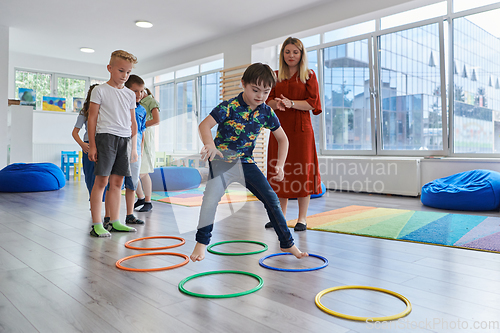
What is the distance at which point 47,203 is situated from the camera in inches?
163

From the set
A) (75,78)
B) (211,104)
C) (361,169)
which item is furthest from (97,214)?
(75,78)

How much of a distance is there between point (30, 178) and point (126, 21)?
2.75 metres

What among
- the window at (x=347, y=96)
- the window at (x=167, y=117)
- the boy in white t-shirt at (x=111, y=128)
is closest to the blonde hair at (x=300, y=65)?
the boy in white t-shirt at (x=111, y=128)

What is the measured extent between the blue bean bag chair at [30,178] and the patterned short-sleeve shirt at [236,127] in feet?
14.9

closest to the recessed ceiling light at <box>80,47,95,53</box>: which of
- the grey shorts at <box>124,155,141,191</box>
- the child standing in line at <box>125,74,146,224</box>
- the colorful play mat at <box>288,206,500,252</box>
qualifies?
the child standing in line at <box>125,74,146,224</box>

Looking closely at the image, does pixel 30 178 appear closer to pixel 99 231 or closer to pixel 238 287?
pixel 99 231

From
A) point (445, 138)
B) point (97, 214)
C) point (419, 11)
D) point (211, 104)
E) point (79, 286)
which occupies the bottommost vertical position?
point (79, 286)

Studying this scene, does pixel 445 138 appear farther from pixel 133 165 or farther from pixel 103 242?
pixel 103 242

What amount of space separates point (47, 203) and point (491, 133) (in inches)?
211

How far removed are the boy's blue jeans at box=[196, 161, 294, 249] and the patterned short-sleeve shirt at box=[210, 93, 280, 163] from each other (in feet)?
0.14

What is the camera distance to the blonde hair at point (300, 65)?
8.42 feet

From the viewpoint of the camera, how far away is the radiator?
495cm

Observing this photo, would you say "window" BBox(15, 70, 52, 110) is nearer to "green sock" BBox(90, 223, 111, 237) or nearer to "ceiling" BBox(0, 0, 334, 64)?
"ceiling" BBox(0, 0, 334, 64)

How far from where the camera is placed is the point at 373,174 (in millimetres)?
5332
